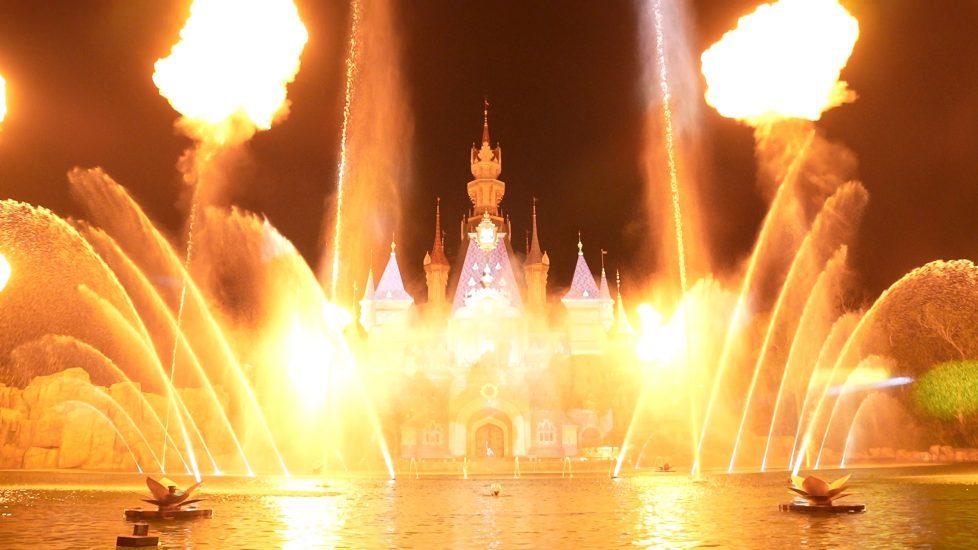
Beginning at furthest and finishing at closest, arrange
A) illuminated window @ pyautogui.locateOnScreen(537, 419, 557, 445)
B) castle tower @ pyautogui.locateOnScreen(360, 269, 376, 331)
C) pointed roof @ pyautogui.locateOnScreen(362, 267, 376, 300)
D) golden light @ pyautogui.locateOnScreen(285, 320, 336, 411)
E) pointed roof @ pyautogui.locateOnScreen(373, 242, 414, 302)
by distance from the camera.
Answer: pointed roof @ pyautogui.locateOnScreen(362, 267, 376, 300), pointed roof @ pyautogui.locateOnScreen(373, 242, 414, 302), castle tower @ pyautogui.locateOnScreen(360, 269, 376, 331), illuminated window @ pyautogui.locateOnScreen(537, 419, 557, 445), golden light @ pyautogui.locateOnScreen(285, 320, 336, 411)

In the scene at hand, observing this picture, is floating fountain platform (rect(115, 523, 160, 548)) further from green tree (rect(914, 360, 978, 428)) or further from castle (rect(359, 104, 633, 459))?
castle (rect(359, 104, 633, 459))

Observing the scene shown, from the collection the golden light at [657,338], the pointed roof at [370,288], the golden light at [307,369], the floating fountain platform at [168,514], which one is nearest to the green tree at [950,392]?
the golden light at [657,338]

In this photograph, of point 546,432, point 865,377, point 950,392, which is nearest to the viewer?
point 950,392

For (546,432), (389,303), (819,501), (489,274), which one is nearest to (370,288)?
(389,303)

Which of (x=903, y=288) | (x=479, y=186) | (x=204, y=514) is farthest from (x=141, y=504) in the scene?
(x=479, y=186)

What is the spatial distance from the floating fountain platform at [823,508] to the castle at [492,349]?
4968 centimetres

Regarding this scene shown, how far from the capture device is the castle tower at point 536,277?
338ft

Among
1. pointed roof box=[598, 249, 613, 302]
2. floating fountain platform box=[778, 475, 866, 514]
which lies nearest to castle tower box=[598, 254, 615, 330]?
pointed roof box=[598, 249, 613, 302]

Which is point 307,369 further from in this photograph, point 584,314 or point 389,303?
point 584,314

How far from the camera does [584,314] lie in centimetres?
10644

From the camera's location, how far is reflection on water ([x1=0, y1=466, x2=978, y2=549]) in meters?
14.6

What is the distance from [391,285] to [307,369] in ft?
138

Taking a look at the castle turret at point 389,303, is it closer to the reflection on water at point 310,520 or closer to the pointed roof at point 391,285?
the pointed roof at point 391,285

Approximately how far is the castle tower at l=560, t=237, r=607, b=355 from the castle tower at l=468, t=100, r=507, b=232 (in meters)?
12.3
